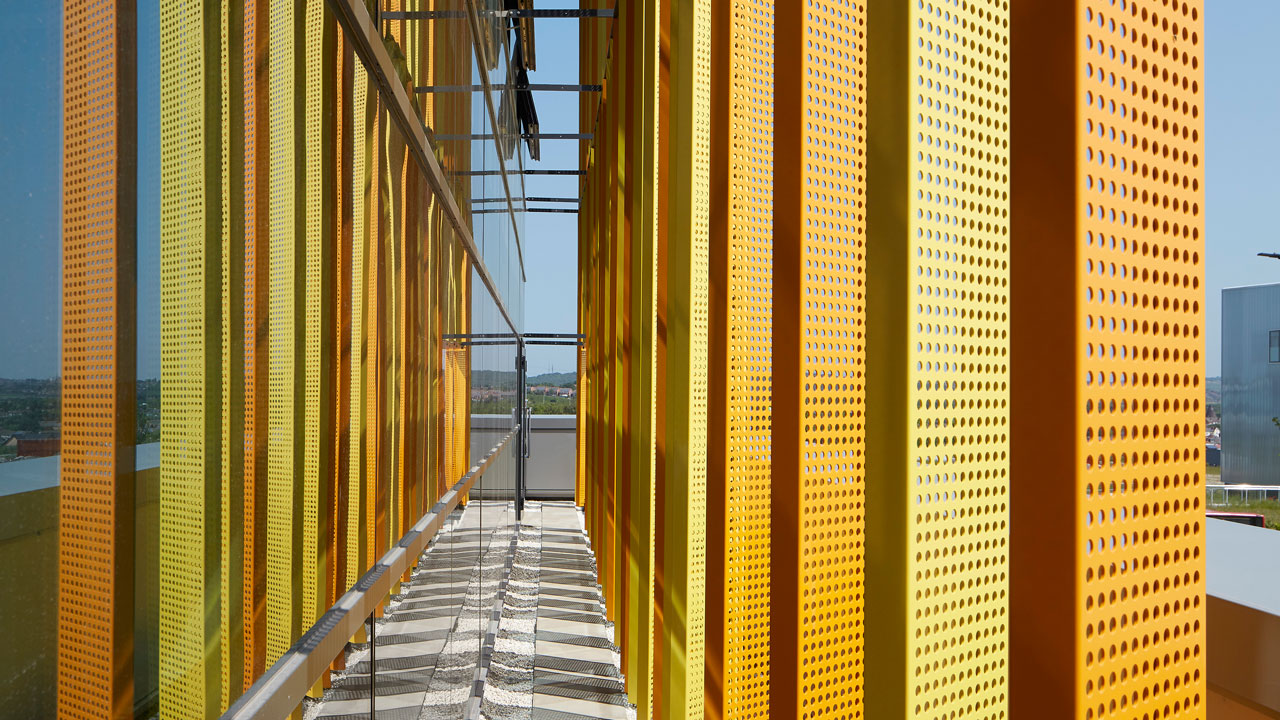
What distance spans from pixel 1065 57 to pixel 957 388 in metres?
0.49

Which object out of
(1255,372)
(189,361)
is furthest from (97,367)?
(1255,372)

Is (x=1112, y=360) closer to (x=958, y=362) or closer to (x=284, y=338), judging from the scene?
(x=958, y=362)

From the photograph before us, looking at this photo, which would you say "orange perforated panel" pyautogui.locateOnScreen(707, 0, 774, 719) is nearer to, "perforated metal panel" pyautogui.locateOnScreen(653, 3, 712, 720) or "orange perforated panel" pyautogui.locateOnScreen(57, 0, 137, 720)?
"perforated metal panel" pyautogui.locateOnScreen(653, 3, 712, 720)

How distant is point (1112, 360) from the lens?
0.94m

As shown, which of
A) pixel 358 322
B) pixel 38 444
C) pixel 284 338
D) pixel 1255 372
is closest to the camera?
pixel 38 444

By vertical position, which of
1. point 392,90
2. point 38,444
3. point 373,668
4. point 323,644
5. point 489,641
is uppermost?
point 392,90

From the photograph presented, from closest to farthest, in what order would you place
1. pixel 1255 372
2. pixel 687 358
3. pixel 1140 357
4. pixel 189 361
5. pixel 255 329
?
pixel 189 361
pixel 1140 357
pixel 255 329
pixel 687 358
pixel 1255 372

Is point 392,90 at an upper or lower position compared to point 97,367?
upper

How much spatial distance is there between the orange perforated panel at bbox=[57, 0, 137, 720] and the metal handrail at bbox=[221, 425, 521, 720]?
32cm

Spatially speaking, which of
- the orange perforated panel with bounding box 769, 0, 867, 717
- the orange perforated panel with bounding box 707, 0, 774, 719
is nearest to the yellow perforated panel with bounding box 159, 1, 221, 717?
the orange perforated panel with bounding box 769, 0, 867, 717

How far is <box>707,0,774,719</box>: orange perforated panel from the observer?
7.91 feet

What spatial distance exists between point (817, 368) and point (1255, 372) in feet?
16.3

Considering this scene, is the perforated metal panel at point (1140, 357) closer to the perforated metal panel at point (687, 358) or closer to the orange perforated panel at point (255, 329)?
the orange perforated panel at point (255, 329)

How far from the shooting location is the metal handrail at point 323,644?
3.52ft
